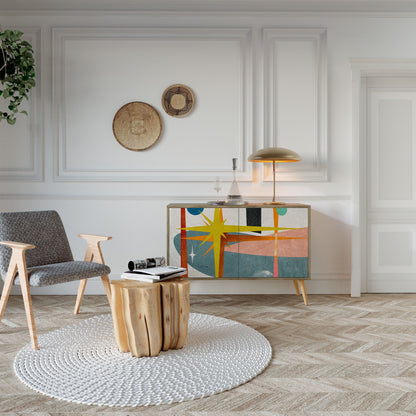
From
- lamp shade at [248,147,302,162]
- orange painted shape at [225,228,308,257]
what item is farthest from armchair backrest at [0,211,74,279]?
lamp shade at [248,147,302,162]

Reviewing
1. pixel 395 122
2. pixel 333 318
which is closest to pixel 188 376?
pixel 333 318

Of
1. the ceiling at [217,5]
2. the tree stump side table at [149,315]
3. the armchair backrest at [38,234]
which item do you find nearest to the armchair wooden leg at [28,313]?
the armchair backrest at [38,234]

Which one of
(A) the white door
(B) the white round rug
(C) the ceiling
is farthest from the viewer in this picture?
(A) the white door

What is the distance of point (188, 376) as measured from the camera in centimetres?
216

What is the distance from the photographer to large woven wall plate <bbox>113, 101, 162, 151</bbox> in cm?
398

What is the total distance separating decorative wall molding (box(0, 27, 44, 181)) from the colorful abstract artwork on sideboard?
1.43 m

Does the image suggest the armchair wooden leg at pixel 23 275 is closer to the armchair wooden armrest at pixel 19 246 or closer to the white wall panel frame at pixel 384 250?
the armchair wooden armrest at pixel 19 246

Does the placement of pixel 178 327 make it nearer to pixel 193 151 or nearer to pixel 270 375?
pixel 270 375

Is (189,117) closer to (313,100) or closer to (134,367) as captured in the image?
(313,100)

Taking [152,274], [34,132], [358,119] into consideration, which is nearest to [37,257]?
[152,274]

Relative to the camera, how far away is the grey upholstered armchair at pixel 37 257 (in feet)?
8.55

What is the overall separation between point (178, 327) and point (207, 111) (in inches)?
87.1

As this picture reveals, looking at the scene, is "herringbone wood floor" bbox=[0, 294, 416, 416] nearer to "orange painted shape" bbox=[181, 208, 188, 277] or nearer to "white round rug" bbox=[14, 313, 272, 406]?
"white round rug" bbox=[14, 313, 272, 406]

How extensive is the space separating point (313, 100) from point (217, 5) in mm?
1234
